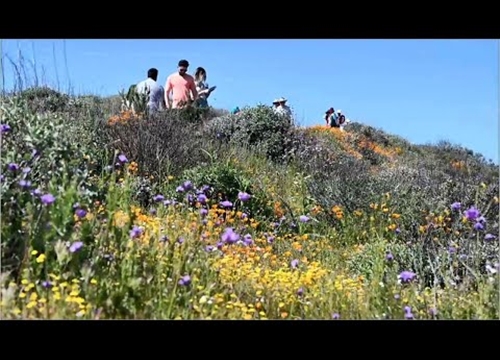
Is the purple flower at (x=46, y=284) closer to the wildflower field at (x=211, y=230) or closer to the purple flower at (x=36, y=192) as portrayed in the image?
the wildflower field at (x=211, y=230)

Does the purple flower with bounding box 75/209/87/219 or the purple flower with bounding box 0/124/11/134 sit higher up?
the purple flower with bounding box 0/124/11/134

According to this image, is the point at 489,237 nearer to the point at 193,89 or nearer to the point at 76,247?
the point at 76,247

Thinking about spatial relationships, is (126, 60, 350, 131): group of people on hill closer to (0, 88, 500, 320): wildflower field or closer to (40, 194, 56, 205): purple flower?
(0, 88, 500, 320): wildflower field

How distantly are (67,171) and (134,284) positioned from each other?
2.85 ft

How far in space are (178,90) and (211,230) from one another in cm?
288

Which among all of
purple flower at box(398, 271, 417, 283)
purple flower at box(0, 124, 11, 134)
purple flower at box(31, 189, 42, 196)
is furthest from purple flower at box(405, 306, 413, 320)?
purple flower at box(0, 124, 11, 134)

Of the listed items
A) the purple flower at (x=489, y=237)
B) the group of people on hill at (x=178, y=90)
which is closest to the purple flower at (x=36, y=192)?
the group of people on hill at (x=178, y=90)

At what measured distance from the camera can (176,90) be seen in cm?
735

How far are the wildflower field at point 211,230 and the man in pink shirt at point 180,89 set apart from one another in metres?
0.24

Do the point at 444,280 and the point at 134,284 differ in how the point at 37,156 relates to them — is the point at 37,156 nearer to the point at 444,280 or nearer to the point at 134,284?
the point at 134,284

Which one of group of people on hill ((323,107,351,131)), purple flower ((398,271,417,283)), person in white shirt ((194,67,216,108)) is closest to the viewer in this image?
purple flower ((398,271,417,283))

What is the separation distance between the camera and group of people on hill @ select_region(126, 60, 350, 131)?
5.96 meters

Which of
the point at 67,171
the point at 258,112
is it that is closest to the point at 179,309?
the point at 67,171

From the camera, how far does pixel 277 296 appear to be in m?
4.00
